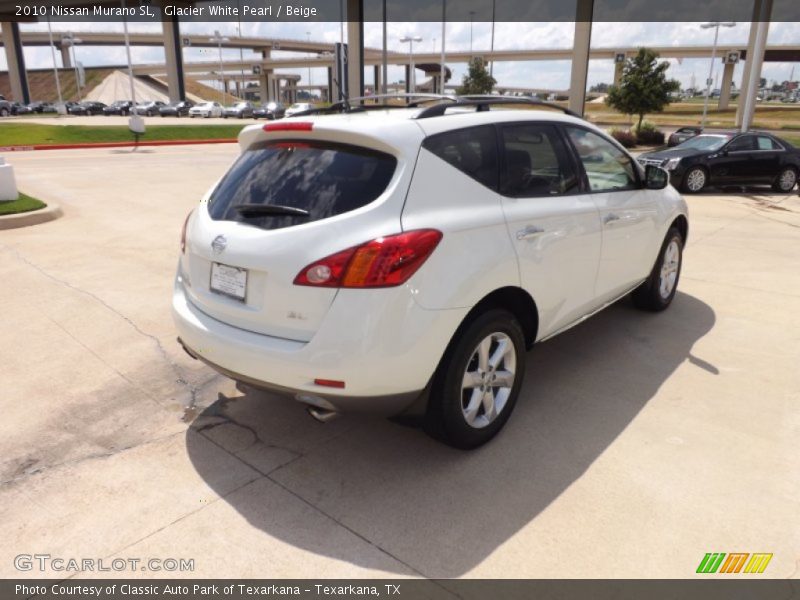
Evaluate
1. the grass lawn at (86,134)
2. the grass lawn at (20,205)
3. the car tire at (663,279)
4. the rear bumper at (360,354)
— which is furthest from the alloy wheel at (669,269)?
the grass lawn at (86,134)

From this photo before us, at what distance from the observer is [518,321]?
12.2ft

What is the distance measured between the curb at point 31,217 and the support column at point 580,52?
38.1 m

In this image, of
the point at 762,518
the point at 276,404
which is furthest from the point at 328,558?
the point at 762,518

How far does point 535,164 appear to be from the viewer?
151 inches

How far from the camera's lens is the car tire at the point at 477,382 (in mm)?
3127

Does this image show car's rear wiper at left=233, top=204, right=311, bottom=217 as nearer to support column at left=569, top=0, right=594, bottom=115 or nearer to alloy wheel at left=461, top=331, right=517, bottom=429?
alloy wheel at left=461, top=331, right=517, bottom=429

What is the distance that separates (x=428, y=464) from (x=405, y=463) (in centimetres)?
12

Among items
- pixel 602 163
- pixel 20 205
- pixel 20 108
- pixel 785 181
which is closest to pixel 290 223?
pixel 602 163

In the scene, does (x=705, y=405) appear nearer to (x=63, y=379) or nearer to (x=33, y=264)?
(x=63, y=379)

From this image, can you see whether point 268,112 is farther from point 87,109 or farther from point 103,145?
point 103,145

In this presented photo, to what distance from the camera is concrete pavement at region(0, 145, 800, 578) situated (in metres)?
2.73

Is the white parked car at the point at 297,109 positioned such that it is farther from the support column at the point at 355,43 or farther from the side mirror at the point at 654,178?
the support column at the point at 355,43

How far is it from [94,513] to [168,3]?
3272 inches

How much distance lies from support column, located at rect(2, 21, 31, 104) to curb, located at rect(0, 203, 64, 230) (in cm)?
9195
